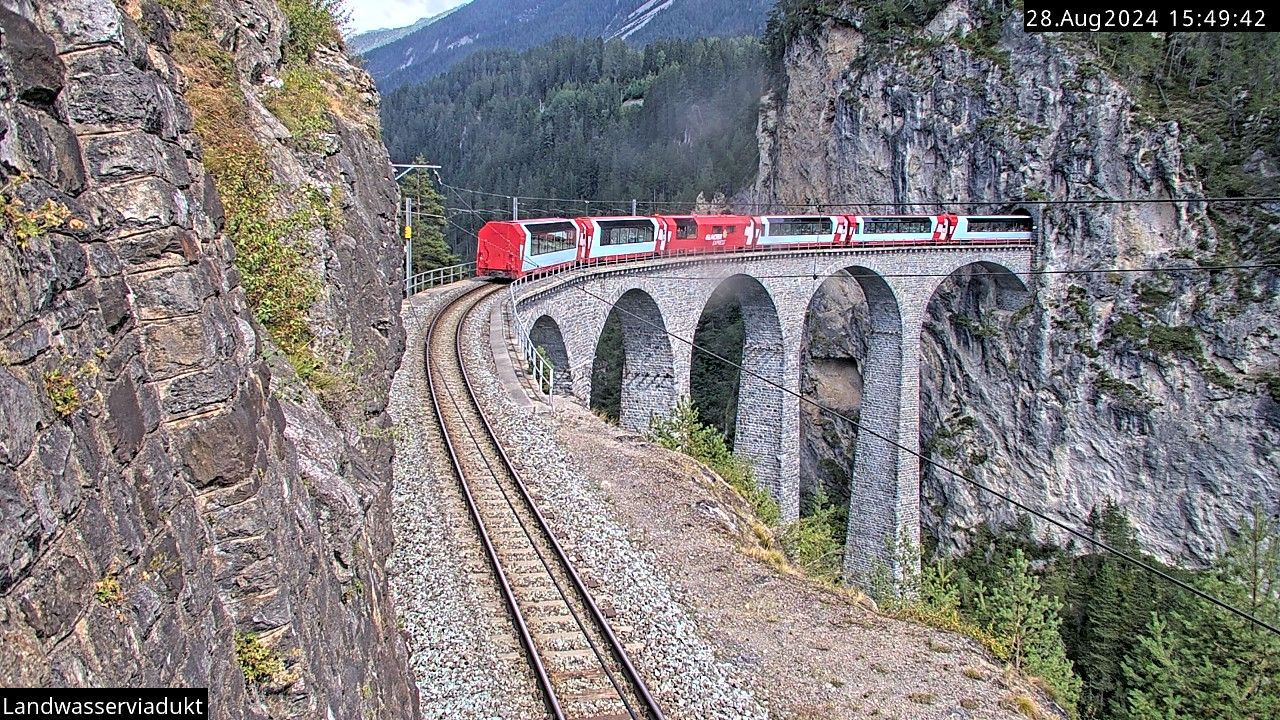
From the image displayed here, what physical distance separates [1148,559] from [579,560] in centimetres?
3433

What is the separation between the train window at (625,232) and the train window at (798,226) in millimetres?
5748

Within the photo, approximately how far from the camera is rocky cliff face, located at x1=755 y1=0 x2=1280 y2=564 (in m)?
36.1

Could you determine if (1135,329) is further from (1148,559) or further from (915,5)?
(915,5)

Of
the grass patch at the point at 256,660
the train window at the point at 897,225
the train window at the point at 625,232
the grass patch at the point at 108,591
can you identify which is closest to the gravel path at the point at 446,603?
the grass patch at the point at 256,660

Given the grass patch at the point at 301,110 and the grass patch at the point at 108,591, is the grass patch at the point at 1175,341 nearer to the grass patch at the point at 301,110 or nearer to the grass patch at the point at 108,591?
the grass patch at the point at 301,110

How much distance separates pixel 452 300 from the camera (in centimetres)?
2698

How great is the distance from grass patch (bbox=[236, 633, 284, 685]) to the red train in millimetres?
22629

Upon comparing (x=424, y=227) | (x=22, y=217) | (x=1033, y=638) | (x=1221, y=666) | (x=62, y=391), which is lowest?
(x=1221, y=666)

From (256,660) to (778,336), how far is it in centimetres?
3090

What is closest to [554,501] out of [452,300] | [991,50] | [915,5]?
[452,300]

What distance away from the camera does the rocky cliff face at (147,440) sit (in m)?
3.49

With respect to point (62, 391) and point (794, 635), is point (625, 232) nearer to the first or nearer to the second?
point (794, 635)

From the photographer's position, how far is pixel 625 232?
31.1 metres

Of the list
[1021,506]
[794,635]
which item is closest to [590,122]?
[794,635]
